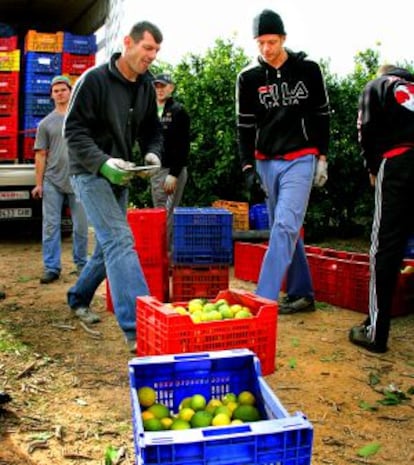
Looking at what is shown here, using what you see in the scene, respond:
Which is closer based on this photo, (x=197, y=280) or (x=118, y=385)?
(x=118, y=385)

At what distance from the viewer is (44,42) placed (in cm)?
1029

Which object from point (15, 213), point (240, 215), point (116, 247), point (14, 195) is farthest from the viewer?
point (15, 213)

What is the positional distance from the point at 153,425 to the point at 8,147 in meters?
8.45

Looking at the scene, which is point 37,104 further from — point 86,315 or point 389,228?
point 389,228

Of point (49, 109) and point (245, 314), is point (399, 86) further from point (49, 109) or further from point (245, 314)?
point (49, 109)

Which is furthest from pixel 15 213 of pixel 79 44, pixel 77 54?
pixel 79 44

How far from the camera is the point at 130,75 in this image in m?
4.89

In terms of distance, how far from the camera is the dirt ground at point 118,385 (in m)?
A: 3.38

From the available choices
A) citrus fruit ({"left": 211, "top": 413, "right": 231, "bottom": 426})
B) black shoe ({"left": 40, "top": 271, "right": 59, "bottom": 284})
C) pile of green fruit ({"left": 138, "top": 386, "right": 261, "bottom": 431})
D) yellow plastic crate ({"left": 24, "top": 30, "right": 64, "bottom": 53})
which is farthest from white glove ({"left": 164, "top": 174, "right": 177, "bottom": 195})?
citrus fruit ({"left": 211, "top": 413, "right": 231, "bottom": 426})

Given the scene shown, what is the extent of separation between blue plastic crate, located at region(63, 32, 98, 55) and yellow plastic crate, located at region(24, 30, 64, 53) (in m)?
0.08

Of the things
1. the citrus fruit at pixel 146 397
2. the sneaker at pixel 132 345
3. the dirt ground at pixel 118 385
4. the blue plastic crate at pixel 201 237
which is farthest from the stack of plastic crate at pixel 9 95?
the citrus fruit at pixel 146 397

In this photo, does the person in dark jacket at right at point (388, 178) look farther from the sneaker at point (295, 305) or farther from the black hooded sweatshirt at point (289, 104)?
the sneaker at point (295, 305)

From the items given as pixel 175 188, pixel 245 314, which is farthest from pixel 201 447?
pixel 175 188

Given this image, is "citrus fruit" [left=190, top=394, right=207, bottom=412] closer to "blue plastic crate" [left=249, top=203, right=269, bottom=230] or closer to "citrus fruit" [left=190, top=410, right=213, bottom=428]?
"citrus fruit" [left=190, top=410, right=213, bottom=428]
